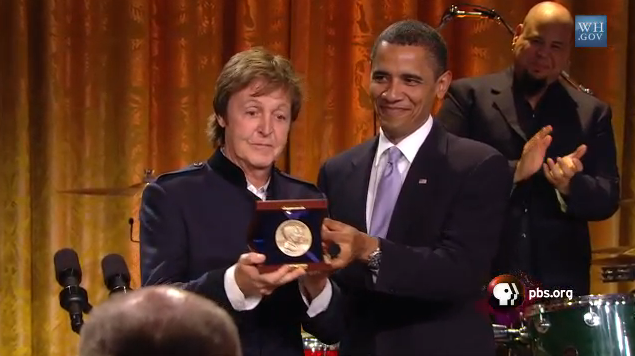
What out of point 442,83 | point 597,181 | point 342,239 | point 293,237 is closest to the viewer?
point 293,237

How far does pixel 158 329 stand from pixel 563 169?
2311mm

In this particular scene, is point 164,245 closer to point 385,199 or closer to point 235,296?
point 235,296

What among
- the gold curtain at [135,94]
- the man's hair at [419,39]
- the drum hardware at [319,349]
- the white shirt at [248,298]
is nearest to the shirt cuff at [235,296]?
the white shirt at [248,298]

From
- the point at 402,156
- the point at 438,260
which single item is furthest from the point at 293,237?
the point at 402,156

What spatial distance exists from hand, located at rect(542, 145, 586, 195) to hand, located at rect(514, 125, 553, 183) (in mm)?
44

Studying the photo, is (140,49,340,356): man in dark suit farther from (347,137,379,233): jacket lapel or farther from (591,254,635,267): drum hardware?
(591,254,635,267): drum hardware

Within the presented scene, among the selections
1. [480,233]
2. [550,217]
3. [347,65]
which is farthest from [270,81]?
[347,65]

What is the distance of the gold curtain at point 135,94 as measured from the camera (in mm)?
4336

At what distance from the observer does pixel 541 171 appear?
125 inches

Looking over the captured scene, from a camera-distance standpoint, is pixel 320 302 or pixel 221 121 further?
pixel 221 121

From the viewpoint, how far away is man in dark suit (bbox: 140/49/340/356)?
1902 mm

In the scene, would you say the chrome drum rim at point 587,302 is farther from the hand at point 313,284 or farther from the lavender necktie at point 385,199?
the hand at point 313,284

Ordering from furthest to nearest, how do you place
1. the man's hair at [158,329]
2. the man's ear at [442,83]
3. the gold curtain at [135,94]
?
the gold curtain at [135,94], the man's ear at [442,83], the man's hair at [158,329]

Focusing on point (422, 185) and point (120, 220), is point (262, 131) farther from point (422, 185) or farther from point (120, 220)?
point (120, 220)
